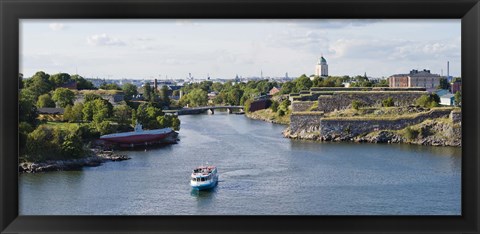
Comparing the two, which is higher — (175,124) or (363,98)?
(363,98)

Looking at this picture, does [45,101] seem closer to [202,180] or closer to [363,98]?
[202,180]

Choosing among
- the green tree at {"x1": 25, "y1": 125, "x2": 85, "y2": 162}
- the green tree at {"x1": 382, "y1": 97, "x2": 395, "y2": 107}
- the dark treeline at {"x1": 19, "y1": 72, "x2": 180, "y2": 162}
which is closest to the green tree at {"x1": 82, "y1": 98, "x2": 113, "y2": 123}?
the dark treeline at {"x1": 19, "y1": 72, "x2": 180, "y2": 162}

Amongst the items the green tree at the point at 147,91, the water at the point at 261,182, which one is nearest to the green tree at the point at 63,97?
the water at the point at 261,182

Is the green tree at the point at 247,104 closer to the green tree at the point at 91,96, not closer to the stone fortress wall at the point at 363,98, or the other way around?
the stone fortress wall at the point at 363,98

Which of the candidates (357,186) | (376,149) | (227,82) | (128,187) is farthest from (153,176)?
(227,82)

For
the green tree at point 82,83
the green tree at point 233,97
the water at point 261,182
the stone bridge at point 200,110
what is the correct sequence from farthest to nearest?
the green tree at point 233,97, the stone bridge at point 200,110, the green tree at point 82,83, the water at point 261,182

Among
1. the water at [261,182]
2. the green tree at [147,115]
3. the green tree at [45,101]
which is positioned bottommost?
the water at [261,182]

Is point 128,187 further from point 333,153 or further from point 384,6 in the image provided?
point 384,6

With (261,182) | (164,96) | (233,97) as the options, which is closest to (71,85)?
(261,182)
